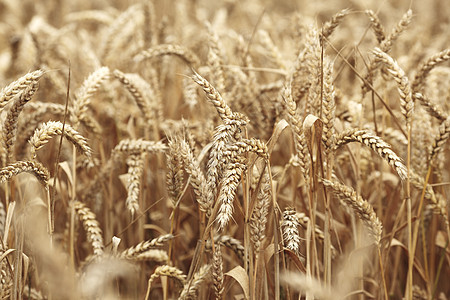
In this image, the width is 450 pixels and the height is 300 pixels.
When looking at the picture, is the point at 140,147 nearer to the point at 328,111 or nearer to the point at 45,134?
the point at 45,134

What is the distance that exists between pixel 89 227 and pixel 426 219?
1.35 m

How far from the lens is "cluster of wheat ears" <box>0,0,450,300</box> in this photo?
1399mm

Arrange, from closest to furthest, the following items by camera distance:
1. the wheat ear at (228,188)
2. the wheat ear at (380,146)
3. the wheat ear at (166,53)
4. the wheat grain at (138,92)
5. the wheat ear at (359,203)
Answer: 1. the wheat ear at (228,188)
2. the wheat ear at (380,146)
3. the wheat ear at (359,203)
4. the wheat grain at (138,92)
5. the wheat ear at (166,53)

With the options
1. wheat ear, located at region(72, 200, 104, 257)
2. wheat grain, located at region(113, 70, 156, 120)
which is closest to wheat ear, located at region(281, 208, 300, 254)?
wheat ear, located at region(72, 200, 104, 257)

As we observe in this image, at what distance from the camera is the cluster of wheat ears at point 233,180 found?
1399mm

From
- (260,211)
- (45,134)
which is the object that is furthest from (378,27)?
(45,134)

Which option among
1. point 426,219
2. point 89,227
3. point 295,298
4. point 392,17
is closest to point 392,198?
point 426,219

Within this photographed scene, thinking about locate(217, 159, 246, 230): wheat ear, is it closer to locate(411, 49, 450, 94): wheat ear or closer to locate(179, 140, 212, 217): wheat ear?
locate(179, 140, 212, 217): wheat ear

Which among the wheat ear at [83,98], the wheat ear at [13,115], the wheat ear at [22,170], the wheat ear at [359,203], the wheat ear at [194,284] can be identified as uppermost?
the wheat ear at [83,98]

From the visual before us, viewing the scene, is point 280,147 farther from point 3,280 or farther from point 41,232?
point 41,232

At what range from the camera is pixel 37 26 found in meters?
3.26

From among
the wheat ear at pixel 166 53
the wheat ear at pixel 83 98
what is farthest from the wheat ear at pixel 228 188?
the wheat ear at pixel 166 53

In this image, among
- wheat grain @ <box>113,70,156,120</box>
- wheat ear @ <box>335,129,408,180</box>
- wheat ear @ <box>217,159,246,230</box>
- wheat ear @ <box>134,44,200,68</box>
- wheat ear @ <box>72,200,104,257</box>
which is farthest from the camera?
wheat ear @ <box>134,44,200,68</box>

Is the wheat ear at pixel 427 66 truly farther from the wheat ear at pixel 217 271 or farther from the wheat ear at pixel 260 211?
the wheat ear at pixel 217 271
